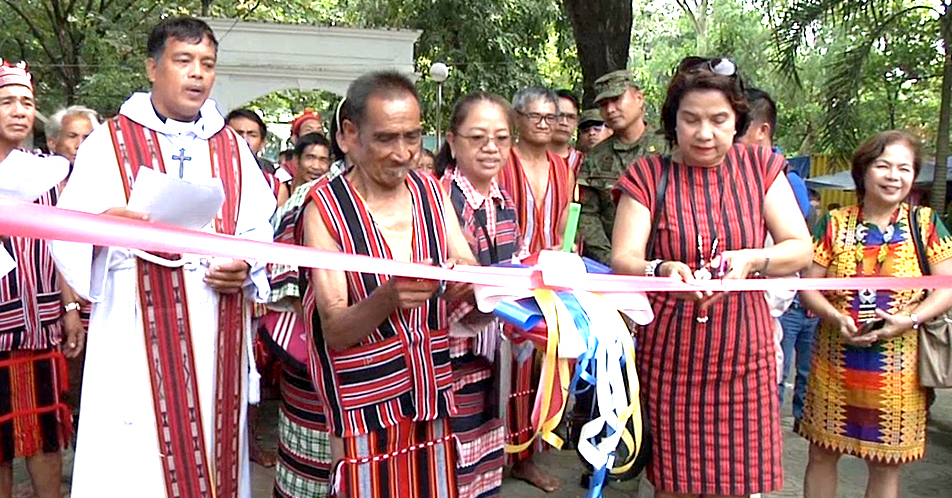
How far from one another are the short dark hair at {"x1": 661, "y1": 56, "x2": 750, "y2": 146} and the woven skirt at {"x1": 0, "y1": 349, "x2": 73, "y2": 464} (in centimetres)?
263

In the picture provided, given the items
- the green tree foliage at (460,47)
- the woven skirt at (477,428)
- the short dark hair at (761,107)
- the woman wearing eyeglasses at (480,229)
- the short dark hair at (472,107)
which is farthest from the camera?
the green tree foliage at (460,47)

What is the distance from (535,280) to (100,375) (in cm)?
144

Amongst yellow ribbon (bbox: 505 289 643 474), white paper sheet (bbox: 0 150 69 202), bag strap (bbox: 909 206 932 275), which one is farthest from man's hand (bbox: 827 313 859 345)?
white paper sheet (bbox: 0 150 69 202)

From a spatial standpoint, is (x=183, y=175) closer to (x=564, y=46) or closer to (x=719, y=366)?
(x=719, y=366)

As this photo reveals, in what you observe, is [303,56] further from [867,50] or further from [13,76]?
[13,76]

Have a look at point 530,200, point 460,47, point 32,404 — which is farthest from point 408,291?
point 460,47

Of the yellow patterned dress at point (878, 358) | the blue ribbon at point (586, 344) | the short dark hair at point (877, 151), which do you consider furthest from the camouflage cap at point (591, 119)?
the blue ribbon at point (586, 344)

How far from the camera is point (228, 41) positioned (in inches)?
570

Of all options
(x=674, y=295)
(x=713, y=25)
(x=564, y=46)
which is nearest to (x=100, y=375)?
(x=674, y=295)

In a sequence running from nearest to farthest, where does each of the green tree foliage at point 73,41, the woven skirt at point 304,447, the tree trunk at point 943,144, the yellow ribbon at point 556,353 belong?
the yellow ribbon at point 556,353 < the woven skirt at point 304,447 < the tree trunk at point 943,144 < the green tree foliage at point 73,41

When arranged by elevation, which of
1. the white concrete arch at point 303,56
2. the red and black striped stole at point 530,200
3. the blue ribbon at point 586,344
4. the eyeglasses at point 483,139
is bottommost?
the blue ribbon at point 586,344

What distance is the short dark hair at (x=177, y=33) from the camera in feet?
9.19

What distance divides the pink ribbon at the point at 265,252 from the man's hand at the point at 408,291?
17 millimetres

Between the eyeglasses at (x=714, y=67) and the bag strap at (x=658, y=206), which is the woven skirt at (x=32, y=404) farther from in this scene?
the eyeglasses at (x=714, y=67)
